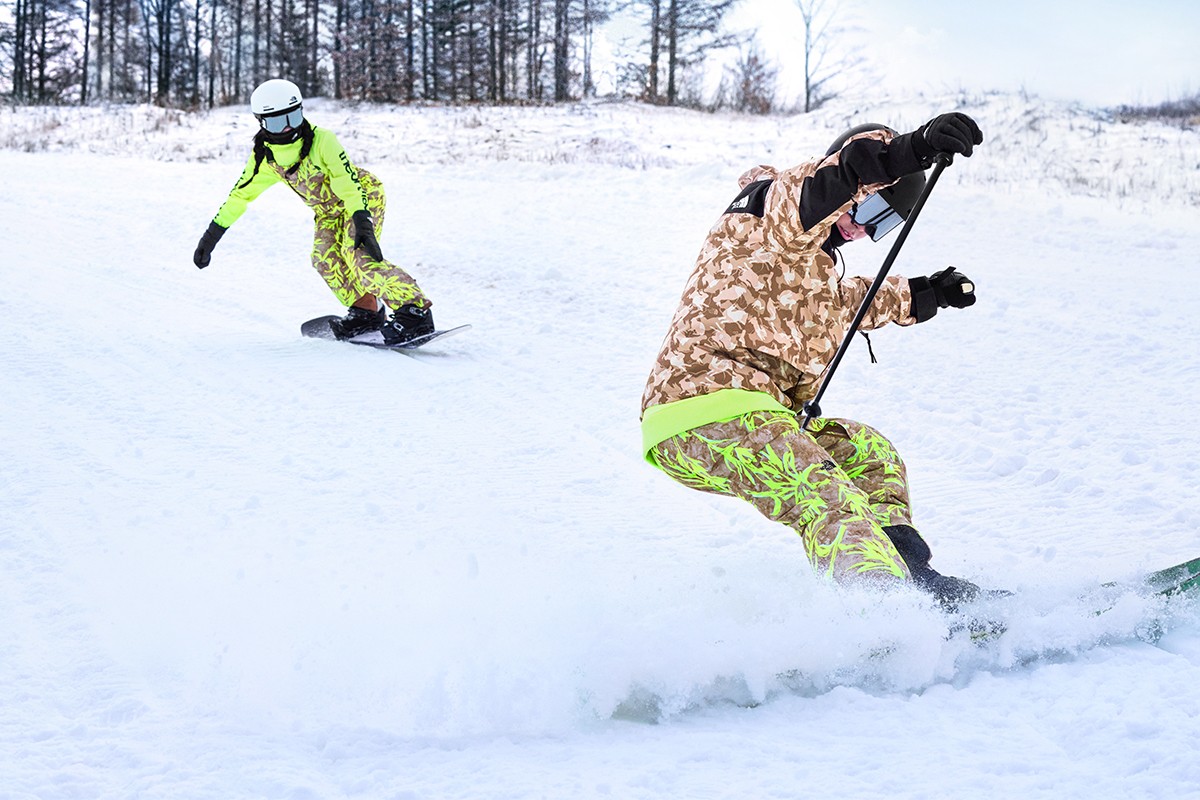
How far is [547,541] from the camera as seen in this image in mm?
3615

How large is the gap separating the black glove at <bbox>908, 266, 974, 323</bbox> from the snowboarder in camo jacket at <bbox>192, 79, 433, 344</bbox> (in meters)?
3.79

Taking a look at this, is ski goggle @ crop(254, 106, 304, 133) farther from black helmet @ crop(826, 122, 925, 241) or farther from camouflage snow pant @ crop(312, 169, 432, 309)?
black helmet @ crop(826, 122, 925, 241)

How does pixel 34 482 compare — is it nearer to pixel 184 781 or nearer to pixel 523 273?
pixel 184 781

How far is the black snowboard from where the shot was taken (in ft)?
20.5

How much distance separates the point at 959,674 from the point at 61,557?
2.63m

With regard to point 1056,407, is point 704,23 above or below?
above

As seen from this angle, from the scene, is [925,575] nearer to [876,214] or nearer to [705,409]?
[705,409]

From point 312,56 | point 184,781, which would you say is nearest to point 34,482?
point 184,781

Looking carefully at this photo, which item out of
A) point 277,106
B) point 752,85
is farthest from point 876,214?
point 752,85

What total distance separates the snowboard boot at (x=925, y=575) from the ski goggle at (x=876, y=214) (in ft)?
2.66

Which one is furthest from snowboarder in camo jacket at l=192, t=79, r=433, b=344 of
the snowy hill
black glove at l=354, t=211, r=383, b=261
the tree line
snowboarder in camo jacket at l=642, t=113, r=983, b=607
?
the tree line

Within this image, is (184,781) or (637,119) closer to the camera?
(184,781)

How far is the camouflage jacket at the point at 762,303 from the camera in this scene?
2643 mm

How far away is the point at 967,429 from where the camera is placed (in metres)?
4.81
